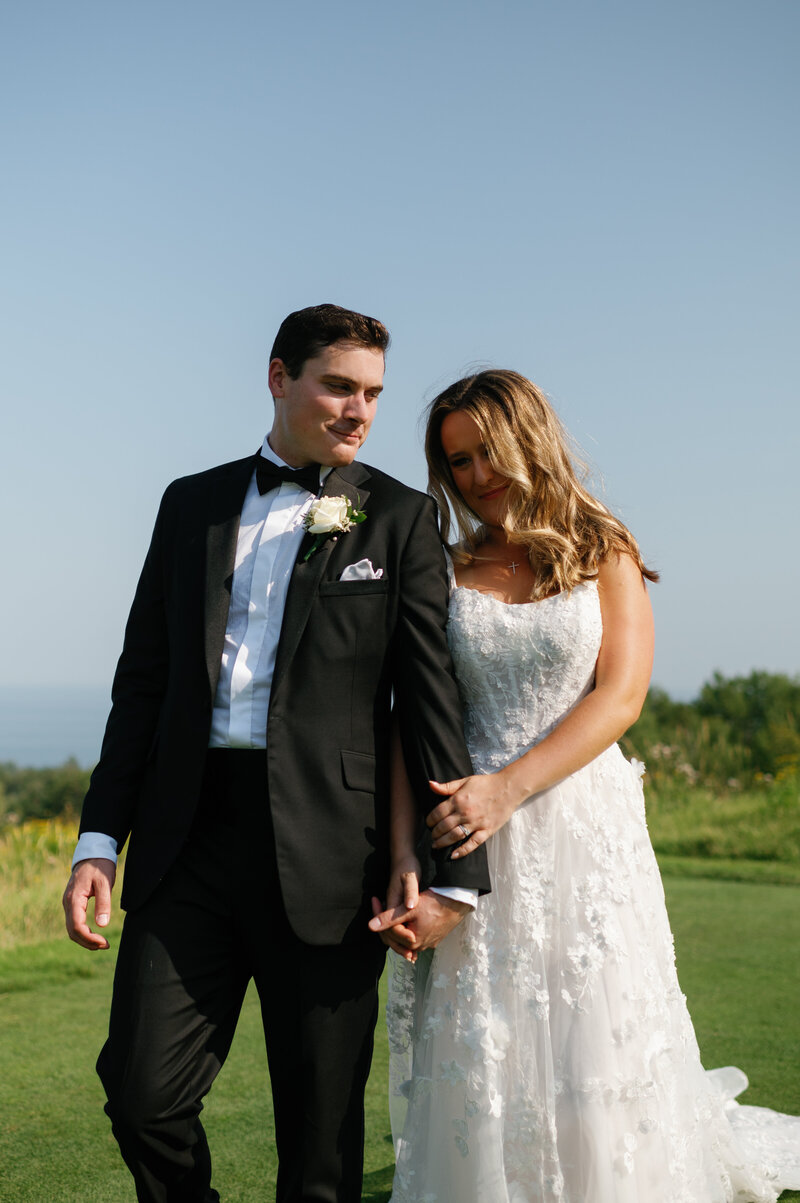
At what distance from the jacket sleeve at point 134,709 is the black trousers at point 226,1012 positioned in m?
0.26

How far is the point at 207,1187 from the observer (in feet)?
8.66

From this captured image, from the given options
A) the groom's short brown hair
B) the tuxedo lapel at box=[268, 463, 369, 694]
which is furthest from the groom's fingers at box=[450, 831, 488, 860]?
the groom's short brown hair

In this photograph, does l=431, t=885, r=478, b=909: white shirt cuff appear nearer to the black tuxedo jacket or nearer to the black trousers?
the black tuxedo jacket

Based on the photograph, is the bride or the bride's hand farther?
the bride

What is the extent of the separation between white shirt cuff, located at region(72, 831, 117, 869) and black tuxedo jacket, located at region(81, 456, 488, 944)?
36mm

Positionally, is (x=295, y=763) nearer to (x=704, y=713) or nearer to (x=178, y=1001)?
(x=178, y=1001)

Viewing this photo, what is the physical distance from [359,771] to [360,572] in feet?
1.58

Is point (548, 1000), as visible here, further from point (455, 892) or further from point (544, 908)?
point (455, 892)

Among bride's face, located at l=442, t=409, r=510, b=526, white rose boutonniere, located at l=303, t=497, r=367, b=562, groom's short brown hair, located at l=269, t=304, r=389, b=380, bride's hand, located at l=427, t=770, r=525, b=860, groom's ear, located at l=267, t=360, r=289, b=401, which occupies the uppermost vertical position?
groom's short brown hair, located at l=269, t=304, r=389, b=380

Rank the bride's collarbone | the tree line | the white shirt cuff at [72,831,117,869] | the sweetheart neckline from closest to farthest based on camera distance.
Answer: the white shirt cuff at [72,831,117,869]
the sweetheart neckline
the bride's collarbone
the tree line

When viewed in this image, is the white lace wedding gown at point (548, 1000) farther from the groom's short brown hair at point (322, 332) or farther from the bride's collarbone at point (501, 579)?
the groom's short brown hair at point (322, 332)

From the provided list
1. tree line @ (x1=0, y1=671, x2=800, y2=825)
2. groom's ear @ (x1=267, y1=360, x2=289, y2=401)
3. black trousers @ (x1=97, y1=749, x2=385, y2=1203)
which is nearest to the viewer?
black trousers @ (x1=97, y1=749, x2=385, y2=1203)

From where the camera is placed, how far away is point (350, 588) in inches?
105

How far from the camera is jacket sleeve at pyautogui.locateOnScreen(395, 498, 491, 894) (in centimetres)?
263
